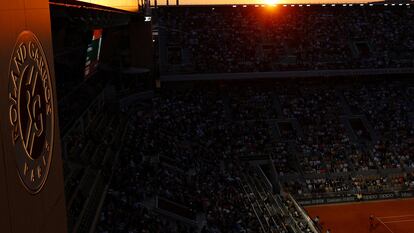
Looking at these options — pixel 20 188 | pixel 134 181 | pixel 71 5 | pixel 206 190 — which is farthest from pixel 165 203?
pixel 20 188

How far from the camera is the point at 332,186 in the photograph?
1022 inches

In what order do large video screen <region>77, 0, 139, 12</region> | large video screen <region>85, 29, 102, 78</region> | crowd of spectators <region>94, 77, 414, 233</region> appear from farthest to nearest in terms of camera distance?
large video screen <region>85, 29, 102, 78</region>, crowd of spectators <region>94, 77, 414, 233</region>, large video screen <region>77, 0, 139, 12</region>

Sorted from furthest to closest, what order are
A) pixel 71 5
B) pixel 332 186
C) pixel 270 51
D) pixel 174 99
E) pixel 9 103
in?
pixel 270 51 < pixel 174 99 < pixel 332 186 < pixel 71 5 < pixel 9 103

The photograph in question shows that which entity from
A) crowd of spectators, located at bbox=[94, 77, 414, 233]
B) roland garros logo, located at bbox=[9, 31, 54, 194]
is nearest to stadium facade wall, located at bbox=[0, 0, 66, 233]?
roland garros logo, located at bbox=[9, 31, 54, 194]

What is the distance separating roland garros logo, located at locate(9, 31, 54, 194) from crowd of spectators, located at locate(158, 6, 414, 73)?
28.5 m

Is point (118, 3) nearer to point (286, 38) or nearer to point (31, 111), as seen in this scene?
point (31, 111)

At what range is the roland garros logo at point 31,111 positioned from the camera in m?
3.45

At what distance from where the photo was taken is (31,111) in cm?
375

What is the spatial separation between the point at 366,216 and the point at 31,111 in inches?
876

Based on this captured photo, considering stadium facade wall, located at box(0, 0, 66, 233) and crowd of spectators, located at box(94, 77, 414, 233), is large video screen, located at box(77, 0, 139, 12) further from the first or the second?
stadium facade wall, located at box(0, 0, 66, 233)

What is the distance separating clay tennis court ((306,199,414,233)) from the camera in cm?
2242

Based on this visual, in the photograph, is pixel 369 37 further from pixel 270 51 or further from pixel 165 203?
pixel 165 203

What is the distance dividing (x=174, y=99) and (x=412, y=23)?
1950 centimetres

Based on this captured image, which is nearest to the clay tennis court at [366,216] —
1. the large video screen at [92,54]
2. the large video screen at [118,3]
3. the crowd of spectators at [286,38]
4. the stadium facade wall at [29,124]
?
the crowd of spectators at [286,38]
